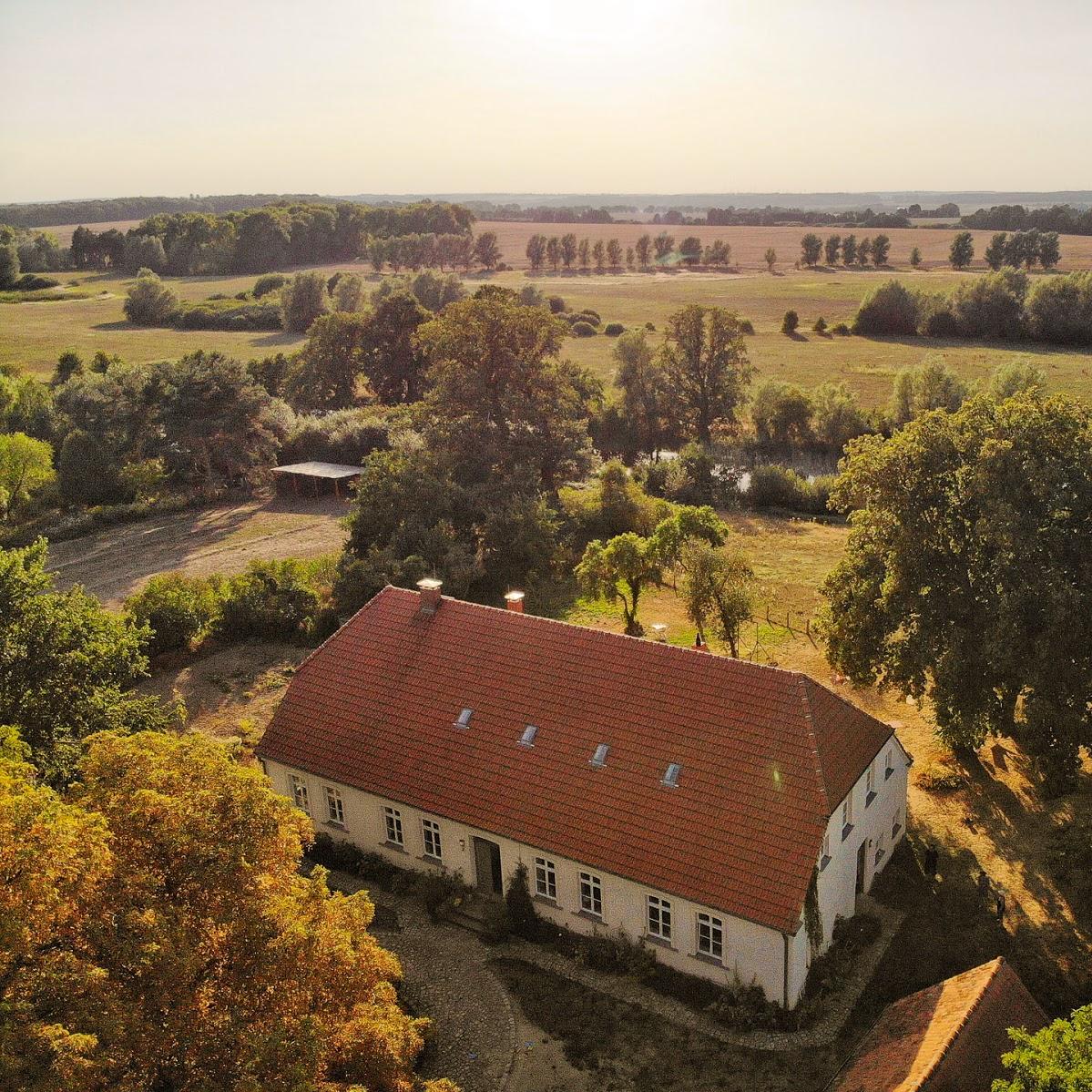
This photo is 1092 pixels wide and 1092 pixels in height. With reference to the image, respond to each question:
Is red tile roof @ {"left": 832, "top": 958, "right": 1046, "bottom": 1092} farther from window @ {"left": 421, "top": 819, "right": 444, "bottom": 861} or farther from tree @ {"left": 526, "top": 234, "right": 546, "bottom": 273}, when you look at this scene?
tree @ {"left": 526, "top": 234, "right": 546, "bottom": 273}

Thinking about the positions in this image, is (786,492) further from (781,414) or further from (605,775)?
(605,775)

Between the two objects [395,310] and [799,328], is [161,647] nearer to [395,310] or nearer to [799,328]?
[395,310]

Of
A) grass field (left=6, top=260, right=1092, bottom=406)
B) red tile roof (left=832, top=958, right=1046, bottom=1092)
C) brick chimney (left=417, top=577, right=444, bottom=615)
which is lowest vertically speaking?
red tile roof (left=832, top=958, right=1046, bottom=1092)

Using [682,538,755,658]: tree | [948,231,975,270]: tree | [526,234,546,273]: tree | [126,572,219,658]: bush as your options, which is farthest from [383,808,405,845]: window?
[526,234,546,273]: tree

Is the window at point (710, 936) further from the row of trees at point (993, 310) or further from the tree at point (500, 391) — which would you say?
the row of trees at point (993, 310)

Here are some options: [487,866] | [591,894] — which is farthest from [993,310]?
[591,894]

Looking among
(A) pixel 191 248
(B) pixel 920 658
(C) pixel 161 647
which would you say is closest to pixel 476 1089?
(B) pixel 920 658

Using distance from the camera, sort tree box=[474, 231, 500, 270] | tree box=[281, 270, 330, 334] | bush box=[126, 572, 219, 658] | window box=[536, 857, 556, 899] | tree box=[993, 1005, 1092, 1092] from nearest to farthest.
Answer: tree box=[993, 1005, 1092, 1092] < window box=[536, 857, 556, 899] < bush box=[126, 572, 219, 658] < tree box=[281, 270, 330, 334] < tree box=[474, 231, 500, 270]
